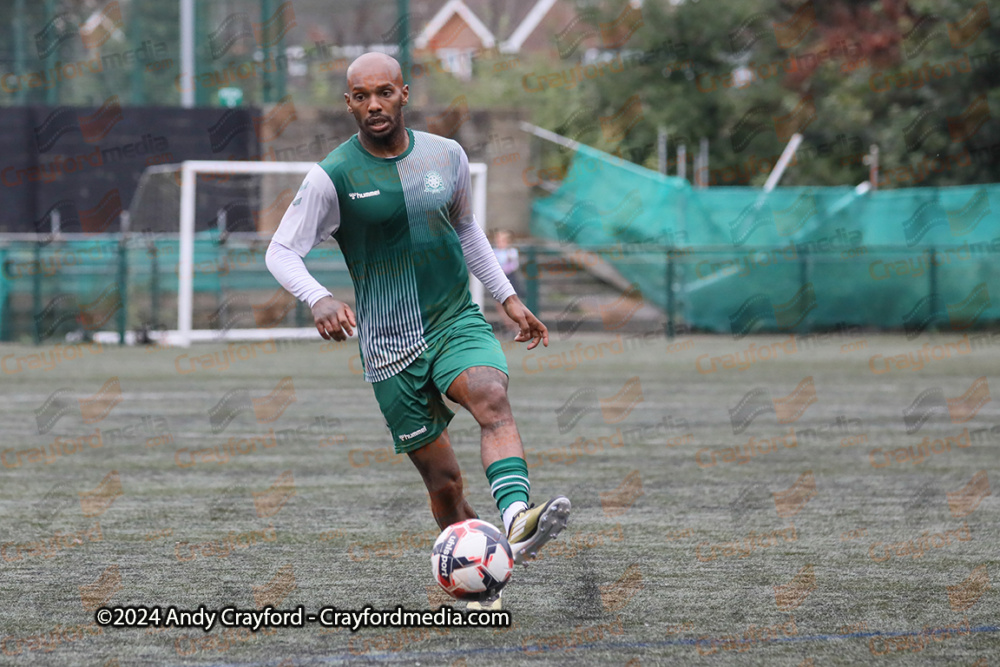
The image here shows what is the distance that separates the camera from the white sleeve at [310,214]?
5309mm

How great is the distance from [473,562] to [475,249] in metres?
1.33

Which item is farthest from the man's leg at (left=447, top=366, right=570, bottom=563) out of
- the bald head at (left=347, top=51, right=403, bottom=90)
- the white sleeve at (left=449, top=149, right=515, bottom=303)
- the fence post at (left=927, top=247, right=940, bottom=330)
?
the fence post at (left=927, top=247, right=940, bottom=330)

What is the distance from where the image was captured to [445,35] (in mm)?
60781

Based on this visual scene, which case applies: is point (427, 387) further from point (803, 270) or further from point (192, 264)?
point (803, 270)

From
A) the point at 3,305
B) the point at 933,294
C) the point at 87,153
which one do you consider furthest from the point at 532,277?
the point at 3,305

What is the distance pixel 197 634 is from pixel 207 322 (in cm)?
1976

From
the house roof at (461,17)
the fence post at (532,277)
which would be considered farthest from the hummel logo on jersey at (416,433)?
the house roof at (461,17)

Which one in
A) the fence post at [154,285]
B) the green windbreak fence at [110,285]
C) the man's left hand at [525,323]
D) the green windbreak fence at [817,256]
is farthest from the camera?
the green windbreak fence at [817,256]

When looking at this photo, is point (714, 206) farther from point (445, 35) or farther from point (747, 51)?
point (445, 35)

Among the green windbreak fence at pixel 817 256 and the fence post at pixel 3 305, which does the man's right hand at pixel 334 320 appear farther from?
the fence post at pixel 3 305

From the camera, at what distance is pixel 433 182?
5445 millimetres

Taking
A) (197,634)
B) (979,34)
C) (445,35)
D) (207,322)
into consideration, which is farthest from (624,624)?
(445,35)

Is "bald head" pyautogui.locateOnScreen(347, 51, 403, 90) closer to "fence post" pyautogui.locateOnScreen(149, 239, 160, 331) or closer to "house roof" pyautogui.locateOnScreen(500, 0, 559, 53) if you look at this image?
"fence post" pyautogui.locateOnScreen(149, 239, 160, 331)

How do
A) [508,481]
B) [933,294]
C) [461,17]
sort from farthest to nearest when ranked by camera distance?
[461,17]
[933,294]
[508,481]
